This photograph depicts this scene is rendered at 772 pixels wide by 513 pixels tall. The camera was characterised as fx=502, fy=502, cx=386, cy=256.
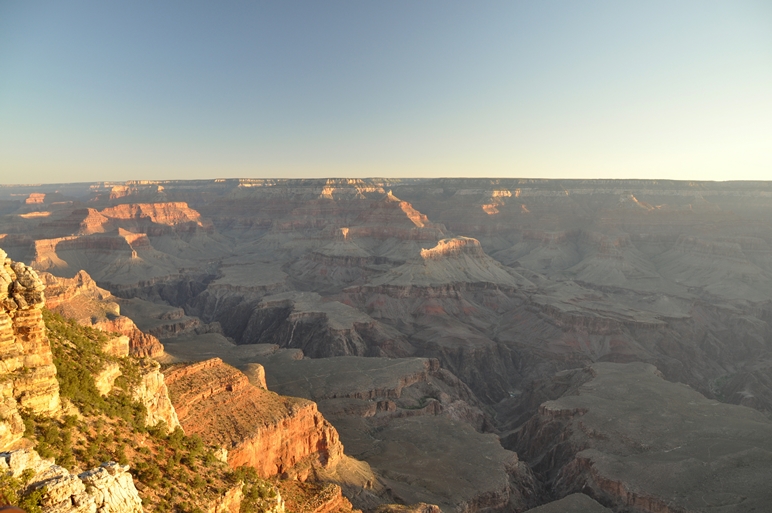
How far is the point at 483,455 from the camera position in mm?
61938

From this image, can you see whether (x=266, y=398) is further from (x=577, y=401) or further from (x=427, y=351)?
(x=427, y=351)

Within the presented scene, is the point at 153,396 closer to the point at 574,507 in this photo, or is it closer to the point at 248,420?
the point at 248,420

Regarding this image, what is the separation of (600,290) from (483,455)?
12031cm

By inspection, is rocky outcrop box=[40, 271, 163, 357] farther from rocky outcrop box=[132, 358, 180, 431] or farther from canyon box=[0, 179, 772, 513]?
rocky outcrop box=[132, 358, 180, 431]

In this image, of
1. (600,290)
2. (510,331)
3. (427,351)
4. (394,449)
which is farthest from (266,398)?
(600,290)

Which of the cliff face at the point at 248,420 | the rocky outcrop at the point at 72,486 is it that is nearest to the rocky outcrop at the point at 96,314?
the cliff face at the point at 248,420

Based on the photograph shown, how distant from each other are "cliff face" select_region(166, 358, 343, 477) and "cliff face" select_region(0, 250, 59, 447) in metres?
19.2

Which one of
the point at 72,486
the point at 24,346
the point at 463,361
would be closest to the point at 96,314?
the point at 463,361

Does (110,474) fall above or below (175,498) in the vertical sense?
above

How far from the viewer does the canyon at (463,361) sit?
48.5m

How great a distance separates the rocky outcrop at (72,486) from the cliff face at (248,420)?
22719 millimetres

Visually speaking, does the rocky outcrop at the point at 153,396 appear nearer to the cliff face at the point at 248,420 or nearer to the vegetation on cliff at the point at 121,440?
the vegetation on cliff at the point at 121,440

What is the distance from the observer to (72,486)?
48.5 feet

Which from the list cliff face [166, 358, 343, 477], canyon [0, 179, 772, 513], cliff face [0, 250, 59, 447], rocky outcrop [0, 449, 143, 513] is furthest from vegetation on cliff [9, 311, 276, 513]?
cliff face [166, 358, 343, 477]
